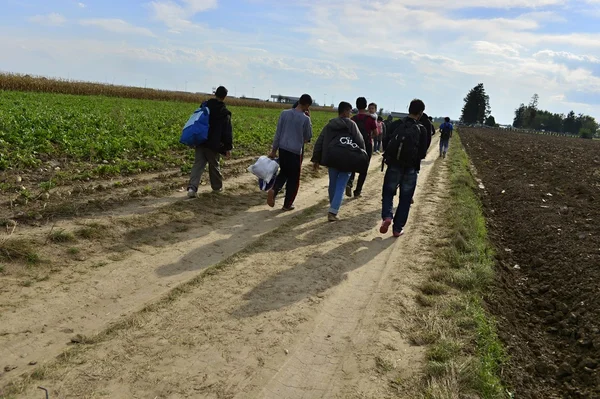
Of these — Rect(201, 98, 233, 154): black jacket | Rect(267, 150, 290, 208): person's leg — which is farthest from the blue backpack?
Rect(267, 150, 290, 208): person's leg

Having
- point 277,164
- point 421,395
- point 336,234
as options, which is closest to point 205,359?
point 421,395

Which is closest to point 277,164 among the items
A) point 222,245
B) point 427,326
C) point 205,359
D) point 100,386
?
point 222,245

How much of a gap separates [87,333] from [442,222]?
6493 mm

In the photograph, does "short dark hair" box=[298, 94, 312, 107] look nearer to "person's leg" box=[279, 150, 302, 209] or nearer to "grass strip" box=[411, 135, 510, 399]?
"person's leg" box=[279, 150, 302, 209]

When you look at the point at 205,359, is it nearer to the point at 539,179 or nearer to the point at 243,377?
the point at 243,377

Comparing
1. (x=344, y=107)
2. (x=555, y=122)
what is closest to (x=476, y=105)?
(x=555, y=122)

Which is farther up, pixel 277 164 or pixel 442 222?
pixel 277 164

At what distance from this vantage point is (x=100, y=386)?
121 inches

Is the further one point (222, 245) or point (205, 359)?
point (222, 245)

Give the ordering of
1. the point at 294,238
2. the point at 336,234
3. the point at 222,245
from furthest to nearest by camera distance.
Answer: the point at 336,234, the point at 294,238, the point at 222,245

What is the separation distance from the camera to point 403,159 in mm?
7188

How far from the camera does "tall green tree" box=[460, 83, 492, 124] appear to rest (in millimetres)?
119438

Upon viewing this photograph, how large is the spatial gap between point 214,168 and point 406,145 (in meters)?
3.53

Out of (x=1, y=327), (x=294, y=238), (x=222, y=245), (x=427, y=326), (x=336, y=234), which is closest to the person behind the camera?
(x=1, y=327)
